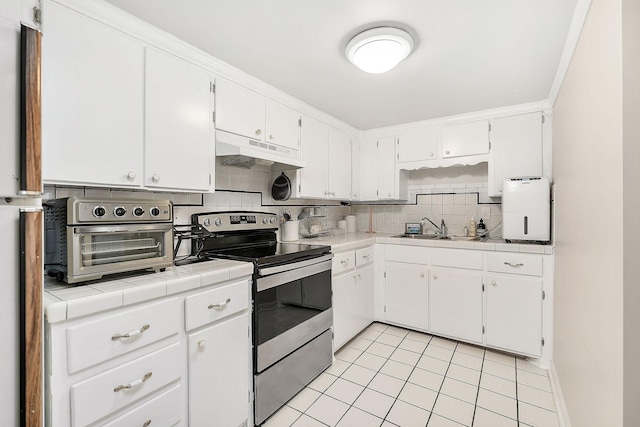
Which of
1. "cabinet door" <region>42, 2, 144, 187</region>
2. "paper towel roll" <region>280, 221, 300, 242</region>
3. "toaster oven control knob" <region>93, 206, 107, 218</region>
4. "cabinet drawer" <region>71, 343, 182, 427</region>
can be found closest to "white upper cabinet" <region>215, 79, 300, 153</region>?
"cabinet door" <region>42, 2, 144, 187</region>

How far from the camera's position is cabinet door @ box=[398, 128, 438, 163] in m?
3.08

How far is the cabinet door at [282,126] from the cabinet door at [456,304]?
1.75m

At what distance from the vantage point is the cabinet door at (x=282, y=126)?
7.58 ft

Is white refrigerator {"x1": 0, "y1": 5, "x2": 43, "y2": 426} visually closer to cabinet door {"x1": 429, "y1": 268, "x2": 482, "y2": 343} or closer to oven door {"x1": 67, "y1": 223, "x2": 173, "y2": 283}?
oven door {"x1": 67, "y1": 223, "x2": 173, "y2": 283}

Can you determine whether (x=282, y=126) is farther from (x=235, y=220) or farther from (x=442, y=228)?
(x=442, y=228)

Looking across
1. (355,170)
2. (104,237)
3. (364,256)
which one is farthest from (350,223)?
(104,237)

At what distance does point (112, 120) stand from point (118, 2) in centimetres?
52

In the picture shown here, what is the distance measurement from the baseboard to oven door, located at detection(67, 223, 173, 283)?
7.52 feet

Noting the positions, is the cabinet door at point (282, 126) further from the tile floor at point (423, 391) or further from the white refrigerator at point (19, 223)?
the tile floor at point (423, 391)

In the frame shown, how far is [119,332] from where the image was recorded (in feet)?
3.73

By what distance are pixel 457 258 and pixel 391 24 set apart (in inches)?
77.4

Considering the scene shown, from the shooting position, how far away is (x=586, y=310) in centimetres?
129

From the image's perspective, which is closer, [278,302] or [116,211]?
[116,211]

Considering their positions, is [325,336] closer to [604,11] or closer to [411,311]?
[411,311]
